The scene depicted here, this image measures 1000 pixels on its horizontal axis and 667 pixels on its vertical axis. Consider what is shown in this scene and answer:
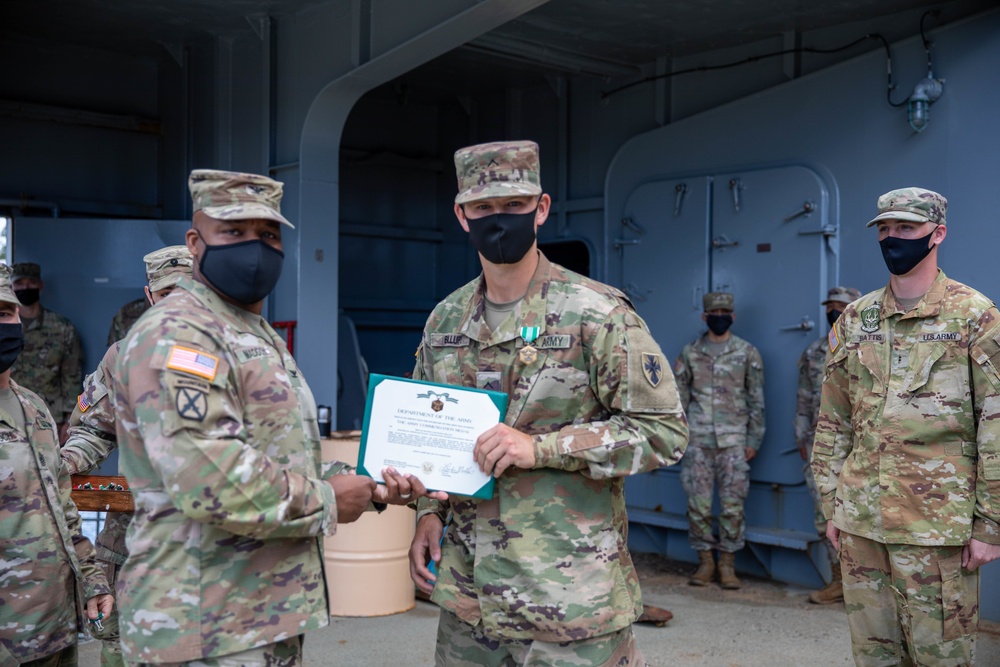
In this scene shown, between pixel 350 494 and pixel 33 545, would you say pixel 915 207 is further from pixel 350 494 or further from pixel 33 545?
pixel 33 545

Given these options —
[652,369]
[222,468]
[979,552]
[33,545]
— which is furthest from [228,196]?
[979,552]

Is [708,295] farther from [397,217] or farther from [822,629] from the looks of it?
[397,217]

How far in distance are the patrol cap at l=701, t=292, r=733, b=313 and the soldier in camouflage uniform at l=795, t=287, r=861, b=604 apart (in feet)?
1.86

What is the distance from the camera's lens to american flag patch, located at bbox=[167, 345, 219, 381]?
1812 millimetres

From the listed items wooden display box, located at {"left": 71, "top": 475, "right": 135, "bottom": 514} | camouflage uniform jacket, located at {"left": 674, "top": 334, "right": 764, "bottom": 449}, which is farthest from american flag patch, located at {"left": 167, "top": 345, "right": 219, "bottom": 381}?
camouflage uniform jacket, located at {"left": 674, "top": 334, "right": 764, "bottom": 449}

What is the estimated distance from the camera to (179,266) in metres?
3.22

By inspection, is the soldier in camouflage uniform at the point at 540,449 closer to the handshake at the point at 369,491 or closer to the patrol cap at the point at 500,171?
the patrol cap at the point at 500,171

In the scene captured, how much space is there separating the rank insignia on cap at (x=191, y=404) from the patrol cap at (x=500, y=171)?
845 mm

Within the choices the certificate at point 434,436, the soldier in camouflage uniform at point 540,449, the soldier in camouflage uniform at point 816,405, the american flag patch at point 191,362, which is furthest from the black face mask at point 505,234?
the soldier in camouflage uniform at point 816,405

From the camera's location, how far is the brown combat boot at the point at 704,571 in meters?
6.20

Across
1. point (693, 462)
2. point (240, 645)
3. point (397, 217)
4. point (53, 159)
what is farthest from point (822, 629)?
point (53, 159)

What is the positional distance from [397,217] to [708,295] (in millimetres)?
3695

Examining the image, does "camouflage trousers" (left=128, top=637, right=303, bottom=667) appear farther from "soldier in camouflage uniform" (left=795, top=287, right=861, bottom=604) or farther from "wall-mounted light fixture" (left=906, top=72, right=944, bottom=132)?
"wall-mounted light fixture" (left=906, top=72, right=944, bottom=132)

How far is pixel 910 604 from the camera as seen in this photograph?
2.99 m
